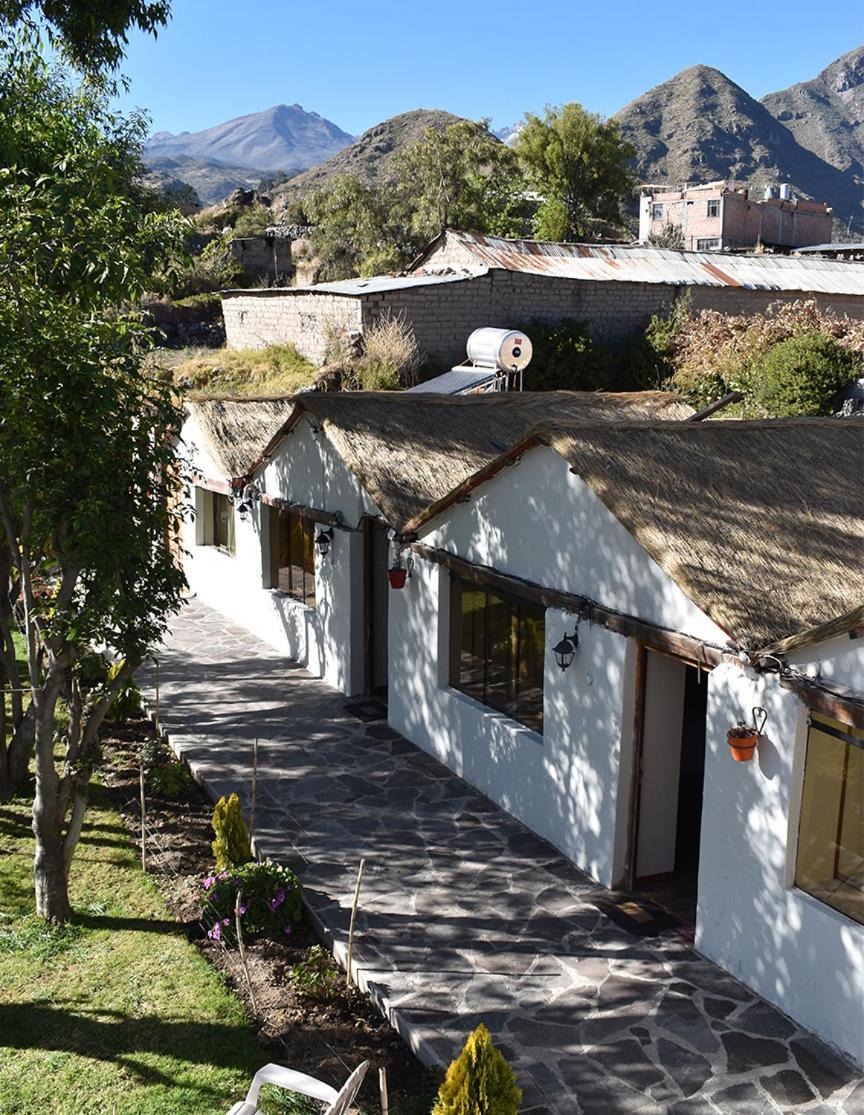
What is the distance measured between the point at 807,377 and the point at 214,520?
13.2 metres

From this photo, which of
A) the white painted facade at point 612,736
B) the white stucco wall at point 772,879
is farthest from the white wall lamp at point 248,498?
the white stucco wall at point 772,879

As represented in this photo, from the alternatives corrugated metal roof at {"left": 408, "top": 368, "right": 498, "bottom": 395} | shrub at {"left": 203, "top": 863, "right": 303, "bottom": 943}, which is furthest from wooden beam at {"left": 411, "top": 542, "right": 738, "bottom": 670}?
corrugated metal roof at {"left": 408, "top": 368, "right": 498, "bottom": 395}

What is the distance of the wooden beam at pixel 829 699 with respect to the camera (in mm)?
6234

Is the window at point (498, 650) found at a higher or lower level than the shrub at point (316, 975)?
higher

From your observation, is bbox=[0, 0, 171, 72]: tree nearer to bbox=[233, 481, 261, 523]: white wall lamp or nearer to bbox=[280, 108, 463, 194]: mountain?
bbox=[233, 481, 261, 523]: white wall lamp

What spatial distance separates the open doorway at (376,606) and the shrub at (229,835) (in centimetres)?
501

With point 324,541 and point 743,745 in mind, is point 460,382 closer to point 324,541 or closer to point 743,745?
point 324,541

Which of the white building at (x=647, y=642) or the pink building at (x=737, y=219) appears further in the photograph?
the pink building at (x=737, y=219)

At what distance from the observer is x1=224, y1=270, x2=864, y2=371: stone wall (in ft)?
85.4

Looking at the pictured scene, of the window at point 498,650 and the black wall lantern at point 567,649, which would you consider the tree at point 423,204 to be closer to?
the window at point 498,650

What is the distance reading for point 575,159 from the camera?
165 feet

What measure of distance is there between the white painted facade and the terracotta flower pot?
111mm

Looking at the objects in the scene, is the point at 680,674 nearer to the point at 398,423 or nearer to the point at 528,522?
the point at 528,522

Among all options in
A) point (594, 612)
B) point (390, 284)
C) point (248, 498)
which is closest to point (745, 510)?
point (594, 612)
